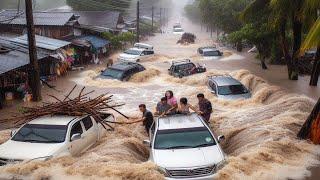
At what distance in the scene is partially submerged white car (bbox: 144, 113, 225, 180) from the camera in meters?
Answer: 10.6

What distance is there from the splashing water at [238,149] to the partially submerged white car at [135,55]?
1690cm

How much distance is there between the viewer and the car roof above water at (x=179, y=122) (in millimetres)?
12602

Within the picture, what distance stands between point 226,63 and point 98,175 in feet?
99.0

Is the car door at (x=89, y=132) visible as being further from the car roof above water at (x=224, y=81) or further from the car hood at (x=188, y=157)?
the car roof above water at (x=224, y=81)

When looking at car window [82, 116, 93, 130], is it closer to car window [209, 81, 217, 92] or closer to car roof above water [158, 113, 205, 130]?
car roof above water [158, 113, 205, 130]

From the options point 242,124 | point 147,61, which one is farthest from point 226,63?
point 242,124

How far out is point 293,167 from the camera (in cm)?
1242

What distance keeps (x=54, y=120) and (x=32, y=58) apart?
388 inches

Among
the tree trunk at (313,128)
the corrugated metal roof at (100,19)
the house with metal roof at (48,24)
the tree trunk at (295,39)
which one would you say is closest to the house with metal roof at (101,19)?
the corrugated metal roof at (100,19)

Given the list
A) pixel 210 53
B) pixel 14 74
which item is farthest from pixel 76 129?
pixel 210 53

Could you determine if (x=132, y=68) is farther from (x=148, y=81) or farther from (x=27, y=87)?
(x=27, y=87)

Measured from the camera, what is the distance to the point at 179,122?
1298cm

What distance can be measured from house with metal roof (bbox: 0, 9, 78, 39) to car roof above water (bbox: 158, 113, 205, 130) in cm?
2850

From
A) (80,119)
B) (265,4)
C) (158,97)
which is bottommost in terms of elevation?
(158,97)
